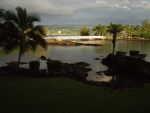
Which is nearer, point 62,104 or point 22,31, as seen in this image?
point 62,104

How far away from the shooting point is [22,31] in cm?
1190

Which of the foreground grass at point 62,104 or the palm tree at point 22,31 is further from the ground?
the palm tree at point 22,31

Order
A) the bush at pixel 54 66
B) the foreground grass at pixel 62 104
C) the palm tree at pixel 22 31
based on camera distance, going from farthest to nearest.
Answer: the bush at pixel 54 66 → the palm tree at pixel 22 31 → the foreground grass at pixel 62 104

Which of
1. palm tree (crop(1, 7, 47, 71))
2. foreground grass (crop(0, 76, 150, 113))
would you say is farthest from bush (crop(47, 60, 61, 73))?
foreground grass (crop(0, 76, 150, 113))

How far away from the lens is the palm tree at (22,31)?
1126 centimetres

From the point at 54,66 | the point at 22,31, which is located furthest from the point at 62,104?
the point at 22,31

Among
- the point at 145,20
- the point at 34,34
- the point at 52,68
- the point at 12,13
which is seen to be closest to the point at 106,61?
the point at 52,68

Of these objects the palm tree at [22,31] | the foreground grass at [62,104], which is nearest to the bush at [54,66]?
the palm tree at [22,31]

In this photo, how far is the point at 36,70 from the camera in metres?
12.5

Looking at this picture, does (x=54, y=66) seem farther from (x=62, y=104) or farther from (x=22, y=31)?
(x=62, y=104)

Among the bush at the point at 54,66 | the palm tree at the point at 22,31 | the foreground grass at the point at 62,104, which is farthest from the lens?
the bush at the point at 54,66

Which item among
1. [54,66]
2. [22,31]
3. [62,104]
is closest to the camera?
[62,104]

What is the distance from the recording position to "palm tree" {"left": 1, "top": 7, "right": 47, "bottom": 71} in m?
11.3

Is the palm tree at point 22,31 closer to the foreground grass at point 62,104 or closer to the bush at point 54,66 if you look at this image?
the bush at point 54,66
